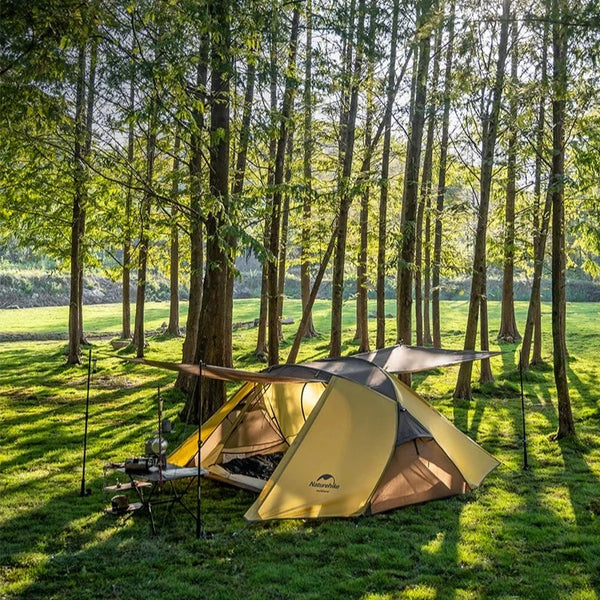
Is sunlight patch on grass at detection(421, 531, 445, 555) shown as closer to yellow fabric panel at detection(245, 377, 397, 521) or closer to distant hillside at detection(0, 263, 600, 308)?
yellow fabric panel at detection(245, 377, 397, 521)

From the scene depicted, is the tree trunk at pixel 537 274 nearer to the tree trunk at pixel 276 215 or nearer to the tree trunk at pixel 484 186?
the tree trunk at pixel 484 186

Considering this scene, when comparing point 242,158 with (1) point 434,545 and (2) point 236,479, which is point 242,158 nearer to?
(2) point 236,479

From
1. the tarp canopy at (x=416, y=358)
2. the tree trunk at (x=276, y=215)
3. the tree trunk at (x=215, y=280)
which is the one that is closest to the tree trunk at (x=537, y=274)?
the tree trunk at (x=276, y=215)

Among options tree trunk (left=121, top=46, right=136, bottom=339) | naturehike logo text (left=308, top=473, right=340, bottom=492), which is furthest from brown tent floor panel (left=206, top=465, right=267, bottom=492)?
tree trunk (left=121, top=46, right=136, bottom=339)

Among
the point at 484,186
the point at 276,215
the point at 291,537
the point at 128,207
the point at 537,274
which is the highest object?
the point at 484,186

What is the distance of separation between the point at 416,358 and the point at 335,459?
2302 millimetres

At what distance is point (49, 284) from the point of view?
45844mm

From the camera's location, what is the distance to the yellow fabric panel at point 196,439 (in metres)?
8.68

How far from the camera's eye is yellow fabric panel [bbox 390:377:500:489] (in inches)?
323

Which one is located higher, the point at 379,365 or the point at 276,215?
the point at 276,215

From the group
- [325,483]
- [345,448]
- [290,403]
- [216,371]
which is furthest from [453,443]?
[216,371]

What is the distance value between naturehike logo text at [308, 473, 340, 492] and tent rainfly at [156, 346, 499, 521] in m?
0.01

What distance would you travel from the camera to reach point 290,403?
32.3 ft

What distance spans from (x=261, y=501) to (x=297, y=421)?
279 centimetres
